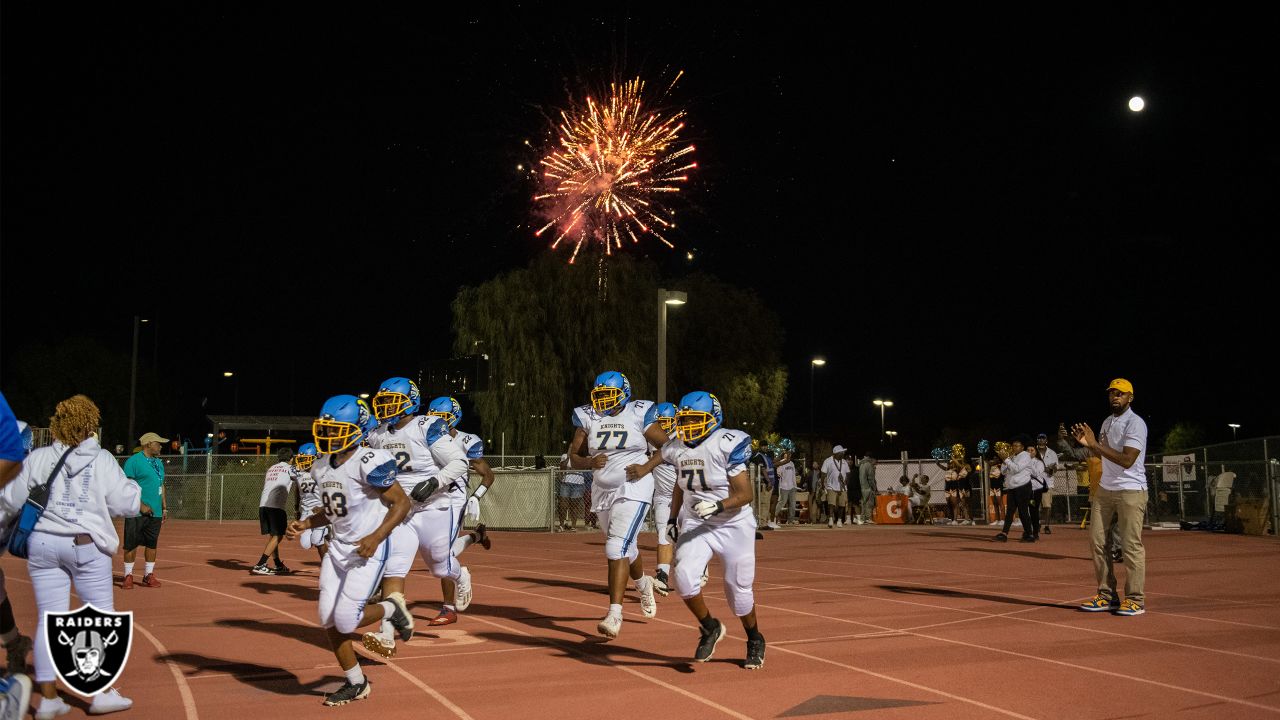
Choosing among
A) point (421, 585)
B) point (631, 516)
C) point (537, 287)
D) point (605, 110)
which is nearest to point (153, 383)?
point (537, 287)

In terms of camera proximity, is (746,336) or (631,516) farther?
(746,336)

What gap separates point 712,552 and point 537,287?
3583 cm

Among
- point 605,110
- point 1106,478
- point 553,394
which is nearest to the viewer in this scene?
point 1106,478

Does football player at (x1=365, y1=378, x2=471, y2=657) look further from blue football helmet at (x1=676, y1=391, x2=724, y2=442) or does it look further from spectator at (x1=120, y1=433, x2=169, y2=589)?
spectator at (x1=120, y1=433, x2=169, y2=589)

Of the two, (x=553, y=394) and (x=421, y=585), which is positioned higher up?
(x=553, y=394)

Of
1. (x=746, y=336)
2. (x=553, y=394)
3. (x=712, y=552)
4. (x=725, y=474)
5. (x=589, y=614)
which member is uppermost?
(x=746, y=336)

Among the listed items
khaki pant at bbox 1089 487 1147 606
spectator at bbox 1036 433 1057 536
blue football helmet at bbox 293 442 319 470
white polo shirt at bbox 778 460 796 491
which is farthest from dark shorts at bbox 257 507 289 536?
spectator at bbox 1036 433 1057 536

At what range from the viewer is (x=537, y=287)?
142 ft

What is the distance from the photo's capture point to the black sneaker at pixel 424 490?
868cm

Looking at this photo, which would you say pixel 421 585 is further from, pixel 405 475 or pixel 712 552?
pixel 712 552

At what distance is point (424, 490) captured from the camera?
28.8 feet

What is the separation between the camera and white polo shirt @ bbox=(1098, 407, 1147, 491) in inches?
417

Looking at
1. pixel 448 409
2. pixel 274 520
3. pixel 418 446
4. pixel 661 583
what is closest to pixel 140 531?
pixel 274 520
